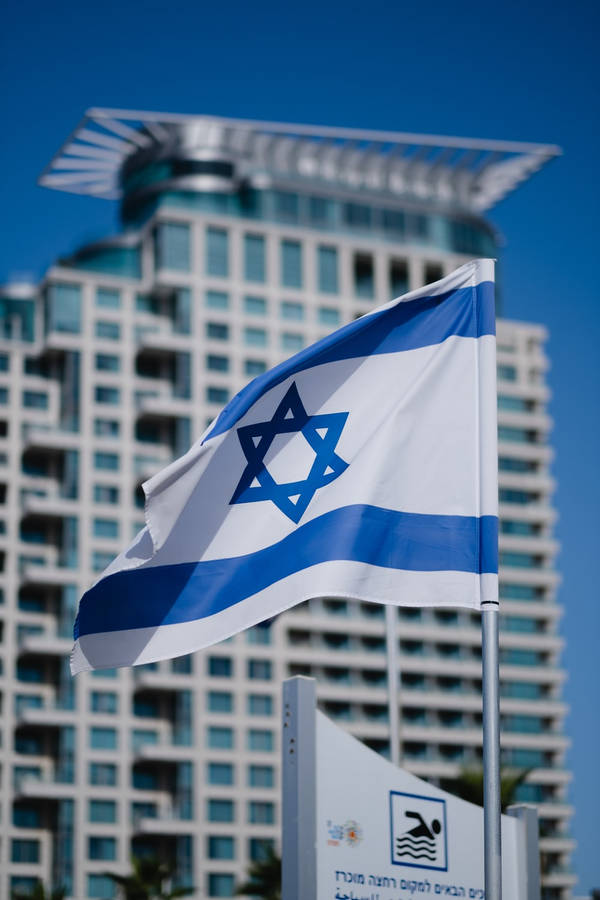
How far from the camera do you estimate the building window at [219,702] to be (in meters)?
89.0

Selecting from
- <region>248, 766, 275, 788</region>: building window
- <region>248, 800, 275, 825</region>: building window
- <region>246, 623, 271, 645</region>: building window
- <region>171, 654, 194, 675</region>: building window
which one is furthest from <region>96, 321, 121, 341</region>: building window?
<region>248, 800, 275, 825</region>: building window

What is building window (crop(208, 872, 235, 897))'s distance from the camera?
278 feet

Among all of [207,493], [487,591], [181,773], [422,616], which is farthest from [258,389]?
[422,616]

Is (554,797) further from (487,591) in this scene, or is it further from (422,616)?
(487,591)

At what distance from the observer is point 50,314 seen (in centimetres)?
9769

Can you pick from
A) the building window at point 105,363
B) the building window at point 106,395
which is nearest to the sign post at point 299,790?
the building window at point 106,395

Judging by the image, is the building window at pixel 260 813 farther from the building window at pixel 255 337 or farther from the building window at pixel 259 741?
the building window at pixel 255 337

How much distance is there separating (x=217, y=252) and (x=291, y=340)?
7.24 meters

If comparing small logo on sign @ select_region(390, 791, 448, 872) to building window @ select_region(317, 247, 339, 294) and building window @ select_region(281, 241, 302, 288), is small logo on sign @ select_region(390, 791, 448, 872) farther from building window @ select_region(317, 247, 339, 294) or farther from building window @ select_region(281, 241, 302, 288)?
building window @ select_region(317, 247, 339, 294)

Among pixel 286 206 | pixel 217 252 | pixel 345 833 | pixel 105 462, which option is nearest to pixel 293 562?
pixel 345 833

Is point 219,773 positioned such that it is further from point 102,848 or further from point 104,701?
point 102,848

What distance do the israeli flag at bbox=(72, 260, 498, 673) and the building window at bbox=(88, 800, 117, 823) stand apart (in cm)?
7581

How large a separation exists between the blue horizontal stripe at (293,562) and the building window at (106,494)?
82.1 metres

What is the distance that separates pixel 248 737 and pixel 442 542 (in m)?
79.4
